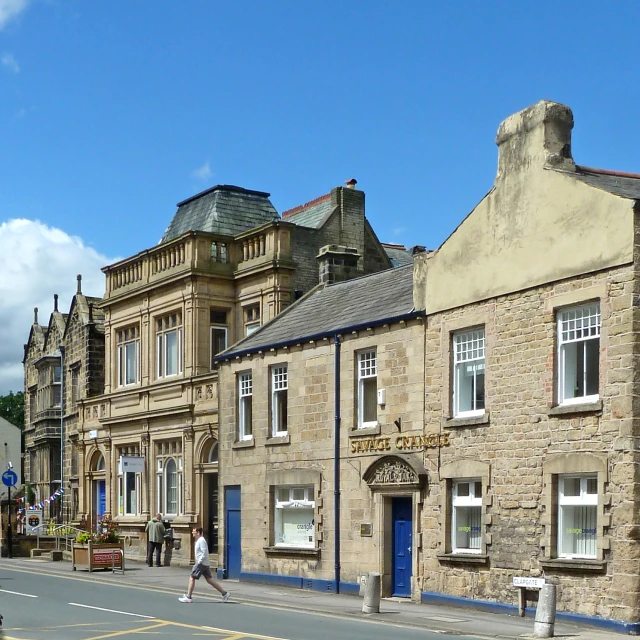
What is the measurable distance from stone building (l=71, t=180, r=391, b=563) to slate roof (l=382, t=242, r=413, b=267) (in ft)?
15.2

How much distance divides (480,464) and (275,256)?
12.2m

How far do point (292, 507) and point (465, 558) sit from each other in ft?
21.5

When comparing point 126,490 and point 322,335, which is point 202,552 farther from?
point 126,490

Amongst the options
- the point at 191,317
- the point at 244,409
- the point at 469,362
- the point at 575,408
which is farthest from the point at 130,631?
the point at 191,317

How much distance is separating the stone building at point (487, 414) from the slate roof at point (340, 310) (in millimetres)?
111

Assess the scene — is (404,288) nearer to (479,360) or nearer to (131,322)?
(479,360)

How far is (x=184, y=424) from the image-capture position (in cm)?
3488

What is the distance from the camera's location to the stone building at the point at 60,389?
43.6 metres

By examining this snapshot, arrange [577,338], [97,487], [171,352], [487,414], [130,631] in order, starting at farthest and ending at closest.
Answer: [97,487] < [171,352] < [487,414] < [577,338] < [130,631]

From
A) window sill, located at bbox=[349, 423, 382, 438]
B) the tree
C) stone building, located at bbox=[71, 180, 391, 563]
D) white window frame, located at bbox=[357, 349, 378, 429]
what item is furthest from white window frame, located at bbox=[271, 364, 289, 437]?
the tree

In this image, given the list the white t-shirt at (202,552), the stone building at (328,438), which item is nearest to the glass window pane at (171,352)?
the stone building at (328,438)

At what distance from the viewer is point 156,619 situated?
65.1ft

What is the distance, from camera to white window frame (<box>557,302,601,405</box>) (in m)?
20.4

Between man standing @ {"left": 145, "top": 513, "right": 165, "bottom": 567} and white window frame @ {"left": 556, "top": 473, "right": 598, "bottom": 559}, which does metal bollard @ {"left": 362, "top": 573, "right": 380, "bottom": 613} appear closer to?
white window frame @ {"left": 556, "top": 473, "right": 598, "bottom": 559}
